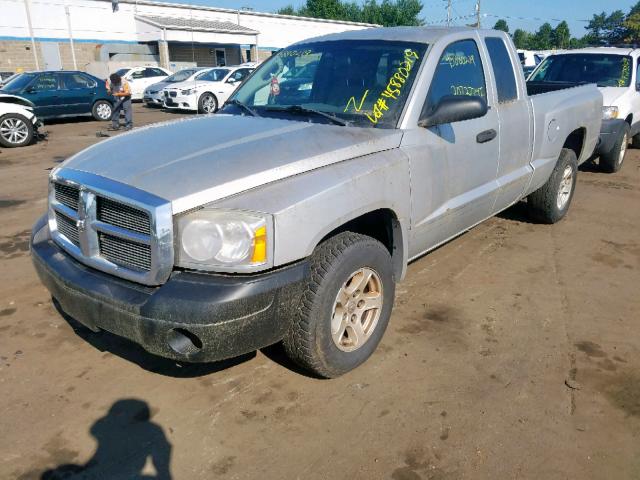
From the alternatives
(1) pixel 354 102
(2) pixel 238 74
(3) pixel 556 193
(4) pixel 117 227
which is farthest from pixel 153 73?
(4) pixel 117 227

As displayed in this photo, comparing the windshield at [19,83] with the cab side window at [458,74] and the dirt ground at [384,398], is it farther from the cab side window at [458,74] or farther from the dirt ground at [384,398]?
the cab side window at [458,74]

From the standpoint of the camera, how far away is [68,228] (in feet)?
9.24

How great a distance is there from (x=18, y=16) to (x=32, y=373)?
35.8 meters

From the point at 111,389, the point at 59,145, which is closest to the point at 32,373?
the point at 111,389

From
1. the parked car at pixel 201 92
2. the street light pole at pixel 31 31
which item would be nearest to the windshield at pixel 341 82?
the parked car at pixel 201 92

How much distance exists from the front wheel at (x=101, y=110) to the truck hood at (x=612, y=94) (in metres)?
14.2

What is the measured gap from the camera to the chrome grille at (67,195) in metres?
2.71

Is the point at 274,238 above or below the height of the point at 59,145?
above

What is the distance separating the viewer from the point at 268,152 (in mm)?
2668

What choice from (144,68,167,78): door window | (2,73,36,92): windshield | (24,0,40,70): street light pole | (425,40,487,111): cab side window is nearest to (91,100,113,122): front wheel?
(2,73,36,92): windshield

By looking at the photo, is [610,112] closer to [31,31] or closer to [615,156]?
[615,156]

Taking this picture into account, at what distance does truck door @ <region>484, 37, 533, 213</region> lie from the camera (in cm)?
415

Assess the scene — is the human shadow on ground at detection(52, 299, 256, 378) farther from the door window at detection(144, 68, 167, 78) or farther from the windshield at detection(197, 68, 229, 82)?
the door window at detection(144, 68, 167, 78)

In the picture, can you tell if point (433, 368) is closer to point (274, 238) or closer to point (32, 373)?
point (274, 238)
